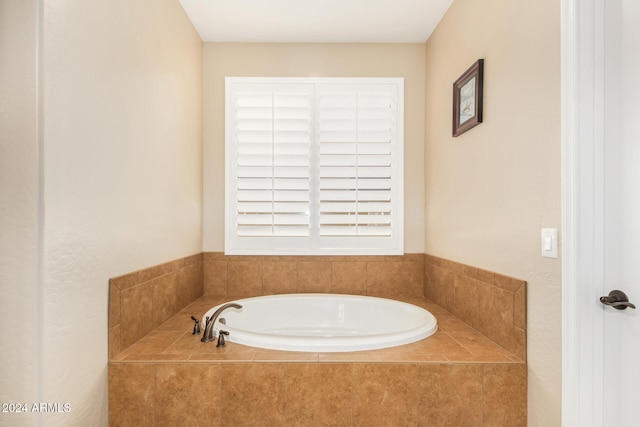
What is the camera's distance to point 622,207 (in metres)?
1.23

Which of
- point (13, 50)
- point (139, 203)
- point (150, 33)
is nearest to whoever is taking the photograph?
point (13, 50)

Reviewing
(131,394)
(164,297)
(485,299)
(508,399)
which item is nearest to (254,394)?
(131,394)

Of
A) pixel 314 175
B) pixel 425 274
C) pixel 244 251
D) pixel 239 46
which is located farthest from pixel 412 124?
pixel 244 251

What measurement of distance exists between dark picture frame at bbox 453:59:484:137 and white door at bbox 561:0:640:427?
644mm

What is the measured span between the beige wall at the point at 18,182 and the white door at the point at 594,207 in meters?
1.85

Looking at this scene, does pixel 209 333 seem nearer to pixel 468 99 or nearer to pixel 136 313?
pixel 136 313

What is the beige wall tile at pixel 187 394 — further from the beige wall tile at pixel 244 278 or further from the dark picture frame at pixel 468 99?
the dark picture frame at pixel 468 99

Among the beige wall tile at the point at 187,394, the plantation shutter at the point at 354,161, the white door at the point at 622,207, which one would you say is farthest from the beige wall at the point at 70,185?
the white door at the point at 622,207

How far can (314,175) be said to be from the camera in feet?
9.32

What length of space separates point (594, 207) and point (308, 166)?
1.92 metres

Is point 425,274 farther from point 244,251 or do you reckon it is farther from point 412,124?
point 244,251

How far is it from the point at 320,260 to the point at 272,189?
0.68 metres

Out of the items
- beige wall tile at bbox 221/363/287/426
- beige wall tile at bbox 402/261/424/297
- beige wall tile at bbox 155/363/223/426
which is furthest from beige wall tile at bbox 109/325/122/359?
beige wall tile at bbox 402/261/424/297

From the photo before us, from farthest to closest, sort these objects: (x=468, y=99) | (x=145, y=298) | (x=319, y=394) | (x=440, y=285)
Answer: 1. (x=440, y=285)
2. (x=468, y=99)
3. (x=145, y=298)
4. (x=319, y=394)
